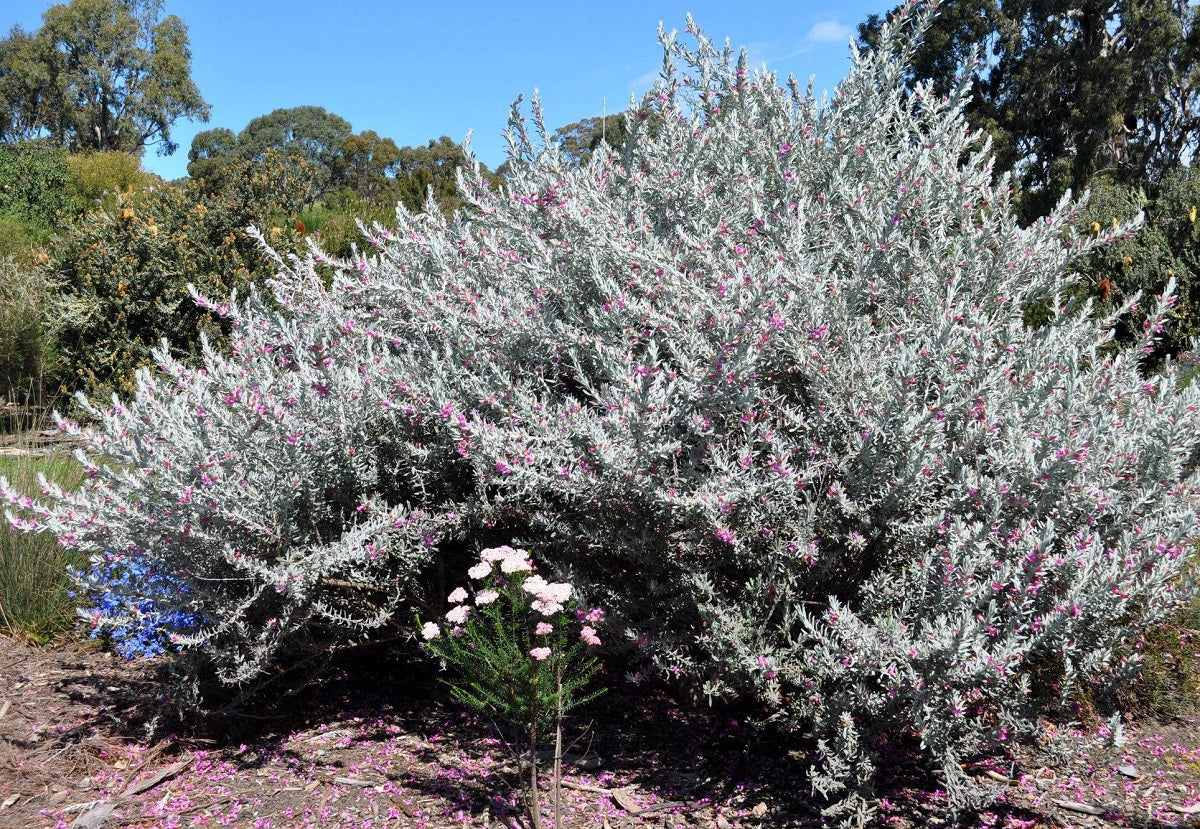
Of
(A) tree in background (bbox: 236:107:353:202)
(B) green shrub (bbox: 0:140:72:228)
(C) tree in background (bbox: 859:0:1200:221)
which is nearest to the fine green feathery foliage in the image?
(C) tree in background (bbox: 859:0:1200:221)

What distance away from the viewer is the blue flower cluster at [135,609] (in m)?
3.26

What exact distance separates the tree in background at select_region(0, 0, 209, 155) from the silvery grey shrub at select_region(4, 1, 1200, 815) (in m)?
60.7

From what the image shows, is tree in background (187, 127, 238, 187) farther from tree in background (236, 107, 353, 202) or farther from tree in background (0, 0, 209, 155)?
tree in background (0, 0, 209, 155)

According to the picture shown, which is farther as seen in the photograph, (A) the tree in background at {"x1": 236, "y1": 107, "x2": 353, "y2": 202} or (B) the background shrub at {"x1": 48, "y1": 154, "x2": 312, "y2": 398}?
(A) the tree in background at {"x1": 236, "y1": 107, "x2": 353, "y2": 202}

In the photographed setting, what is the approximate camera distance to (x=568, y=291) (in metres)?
3.50

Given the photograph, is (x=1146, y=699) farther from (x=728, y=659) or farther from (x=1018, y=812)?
(x=728, y=659)

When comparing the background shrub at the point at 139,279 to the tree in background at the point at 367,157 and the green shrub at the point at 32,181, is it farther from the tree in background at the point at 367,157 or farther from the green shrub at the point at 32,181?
the tree in background at the point at 367,157

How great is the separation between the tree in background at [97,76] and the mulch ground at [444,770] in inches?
2383

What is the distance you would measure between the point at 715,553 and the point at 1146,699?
2.28 m

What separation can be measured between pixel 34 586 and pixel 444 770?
2.50m

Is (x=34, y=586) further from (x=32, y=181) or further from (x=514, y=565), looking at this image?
(x=32, y=181)

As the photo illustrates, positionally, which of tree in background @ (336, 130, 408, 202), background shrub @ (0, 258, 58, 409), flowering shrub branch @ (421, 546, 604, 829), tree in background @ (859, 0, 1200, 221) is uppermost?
tree in background @ (336, 130, 408, 202)

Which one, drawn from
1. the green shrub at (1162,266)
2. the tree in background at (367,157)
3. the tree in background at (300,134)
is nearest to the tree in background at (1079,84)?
the green shrub at (1162,266)

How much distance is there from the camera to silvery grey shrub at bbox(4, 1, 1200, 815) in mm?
2707
